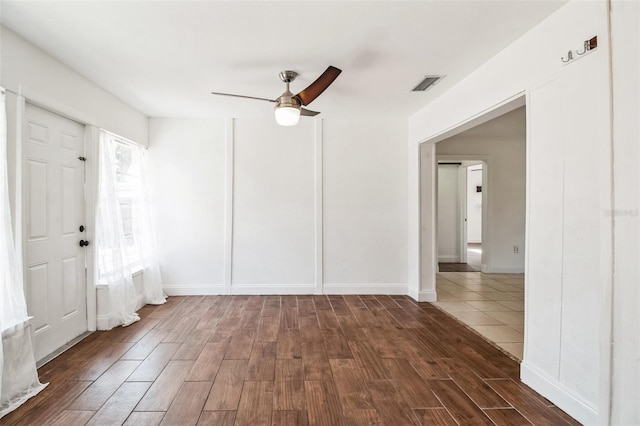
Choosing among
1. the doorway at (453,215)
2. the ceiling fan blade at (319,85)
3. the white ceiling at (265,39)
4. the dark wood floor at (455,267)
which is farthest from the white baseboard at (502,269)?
the ceiling fan blade at (319,85)

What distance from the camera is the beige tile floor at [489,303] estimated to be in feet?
10.5

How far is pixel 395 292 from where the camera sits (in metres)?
4.68

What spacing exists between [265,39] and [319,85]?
0.53 metres

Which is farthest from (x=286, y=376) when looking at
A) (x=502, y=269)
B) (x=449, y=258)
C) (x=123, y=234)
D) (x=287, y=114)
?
(x=449, y=258)

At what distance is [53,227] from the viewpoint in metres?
2.79

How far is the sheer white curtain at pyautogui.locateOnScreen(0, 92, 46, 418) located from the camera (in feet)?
6.77

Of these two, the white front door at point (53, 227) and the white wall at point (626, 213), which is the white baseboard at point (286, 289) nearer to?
the white front door at point (53, 227)

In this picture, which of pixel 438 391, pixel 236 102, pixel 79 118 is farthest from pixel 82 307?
pixel 438 391

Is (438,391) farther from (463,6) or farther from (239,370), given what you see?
(463,6)

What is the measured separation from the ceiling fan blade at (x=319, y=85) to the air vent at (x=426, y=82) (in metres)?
1.23

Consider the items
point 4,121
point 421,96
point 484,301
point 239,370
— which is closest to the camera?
point 4,121

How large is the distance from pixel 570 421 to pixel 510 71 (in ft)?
7.97

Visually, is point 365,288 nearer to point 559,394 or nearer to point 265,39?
point 559,394

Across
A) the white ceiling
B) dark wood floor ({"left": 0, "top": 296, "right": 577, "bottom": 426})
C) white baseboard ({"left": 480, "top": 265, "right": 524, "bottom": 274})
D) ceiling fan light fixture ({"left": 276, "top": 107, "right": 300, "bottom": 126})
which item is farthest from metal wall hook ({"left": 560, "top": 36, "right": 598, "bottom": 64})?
white baseboard ({"left": 480, "top": 265, "right": 524, "bottom": 274})
